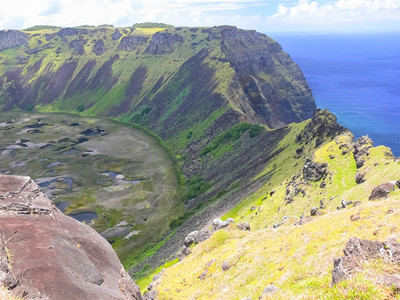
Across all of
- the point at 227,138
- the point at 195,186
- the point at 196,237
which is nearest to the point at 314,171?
the point at 196,237

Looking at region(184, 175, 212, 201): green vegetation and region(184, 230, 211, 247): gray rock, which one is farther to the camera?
region(184, 175, 212, 201): green vegetation

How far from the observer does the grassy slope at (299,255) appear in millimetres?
22359

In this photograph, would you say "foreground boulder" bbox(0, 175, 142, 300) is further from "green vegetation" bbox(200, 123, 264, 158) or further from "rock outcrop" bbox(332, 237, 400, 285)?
"green vegetation" bbox(200, 123, 264, 158)

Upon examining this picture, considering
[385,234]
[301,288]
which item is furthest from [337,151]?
[301,288]

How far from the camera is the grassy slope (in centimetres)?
2236

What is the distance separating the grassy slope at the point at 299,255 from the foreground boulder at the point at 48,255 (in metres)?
9.92

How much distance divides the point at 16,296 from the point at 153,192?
108m

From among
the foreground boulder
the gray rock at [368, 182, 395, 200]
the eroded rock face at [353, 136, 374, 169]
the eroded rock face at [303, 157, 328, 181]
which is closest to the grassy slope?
the gray rock at [368, 182, 395, 200]

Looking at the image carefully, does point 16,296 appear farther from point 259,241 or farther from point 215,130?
point 215,130

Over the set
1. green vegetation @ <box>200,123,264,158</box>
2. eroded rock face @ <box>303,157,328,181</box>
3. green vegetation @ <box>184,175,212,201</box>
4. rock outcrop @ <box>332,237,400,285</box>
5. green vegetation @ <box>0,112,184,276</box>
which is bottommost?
green vegetation @ <box>0,112,184,276</box>

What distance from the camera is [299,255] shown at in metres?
32.1

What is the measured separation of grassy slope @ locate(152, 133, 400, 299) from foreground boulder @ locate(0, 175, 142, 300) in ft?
32.5

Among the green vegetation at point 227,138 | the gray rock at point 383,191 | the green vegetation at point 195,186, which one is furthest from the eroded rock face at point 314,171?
the green vegetation at point 227,138

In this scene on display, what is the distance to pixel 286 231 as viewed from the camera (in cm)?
4009
